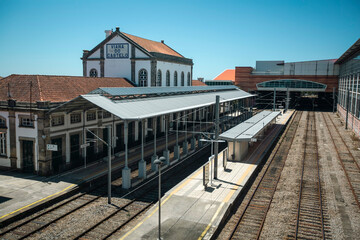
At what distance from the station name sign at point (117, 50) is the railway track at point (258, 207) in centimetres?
2365

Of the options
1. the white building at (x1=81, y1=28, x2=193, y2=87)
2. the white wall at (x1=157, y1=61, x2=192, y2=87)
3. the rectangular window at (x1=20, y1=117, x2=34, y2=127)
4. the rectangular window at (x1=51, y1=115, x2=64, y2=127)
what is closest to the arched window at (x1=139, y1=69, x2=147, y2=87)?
the white building at (x1=81, y1=28, x2=193, y2=87)

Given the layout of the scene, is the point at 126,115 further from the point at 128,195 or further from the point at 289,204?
the point at 289,204

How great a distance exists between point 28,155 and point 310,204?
18.3 meters

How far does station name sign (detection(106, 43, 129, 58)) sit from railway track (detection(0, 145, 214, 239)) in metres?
24.6

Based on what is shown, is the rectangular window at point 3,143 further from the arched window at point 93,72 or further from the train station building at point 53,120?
the arched window at point 93,72

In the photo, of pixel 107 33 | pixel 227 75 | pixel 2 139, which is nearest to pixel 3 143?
pixel 2 139

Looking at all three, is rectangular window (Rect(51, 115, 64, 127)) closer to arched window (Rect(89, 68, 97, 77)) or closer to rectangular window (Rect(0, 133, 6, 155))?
rectangular window (Rect(0, 133, 6, 155))

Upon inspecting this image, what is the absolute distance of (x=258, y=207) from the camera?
17312mm

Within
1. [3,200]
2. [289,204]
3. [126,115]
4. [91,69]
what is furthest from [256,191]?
[91,69]

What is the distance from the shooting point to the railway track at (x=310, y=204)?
14.6 metres

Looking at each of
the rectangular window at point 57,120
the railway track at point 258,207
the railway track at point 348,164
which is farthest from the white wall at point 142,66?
the railway track at point 348,164

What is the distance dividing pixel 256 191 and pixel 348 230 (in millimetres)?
5991

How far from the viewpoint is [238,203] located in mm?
17844

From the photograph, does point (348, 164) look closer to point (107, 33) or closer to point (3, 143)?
point (3, 143)
